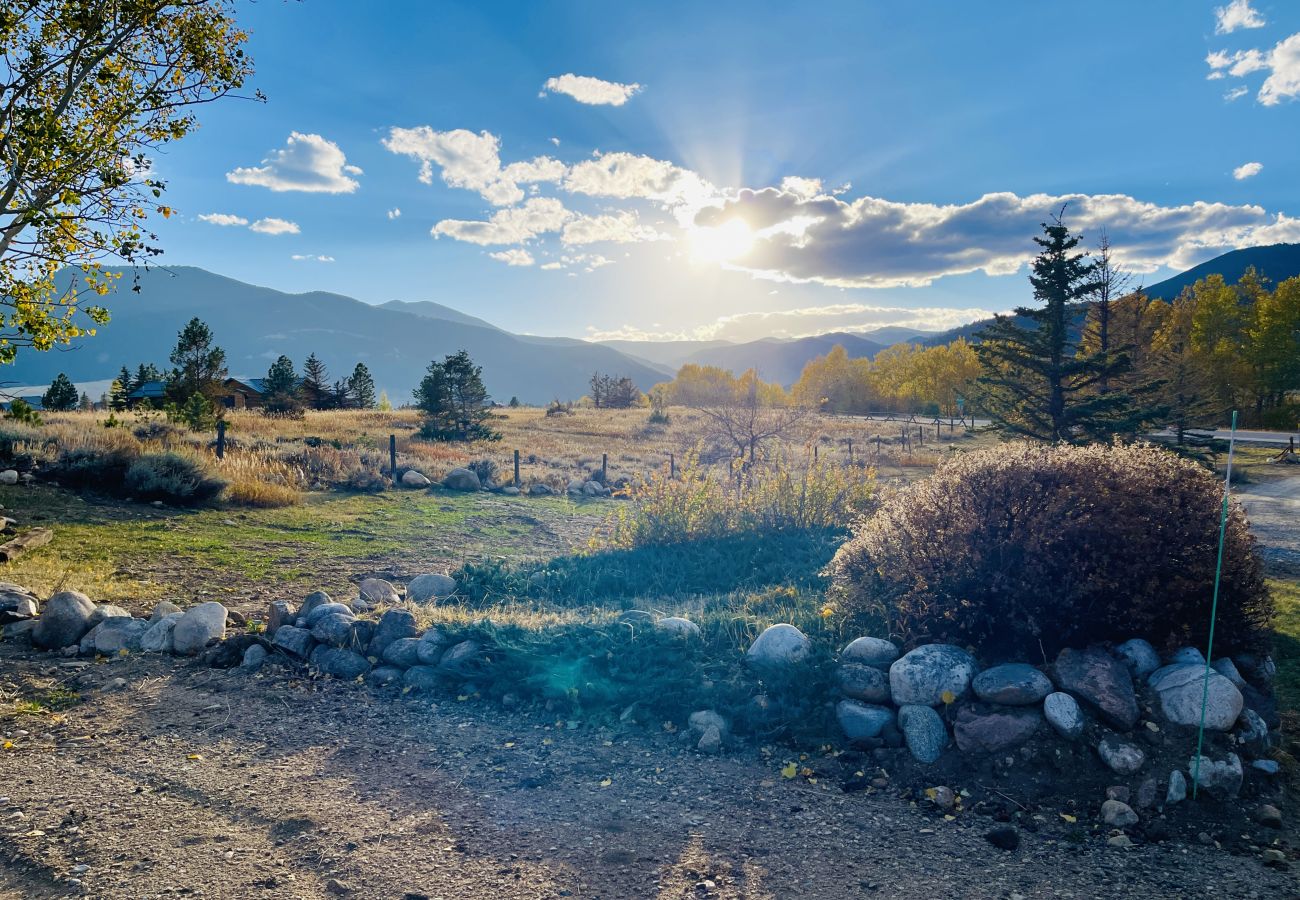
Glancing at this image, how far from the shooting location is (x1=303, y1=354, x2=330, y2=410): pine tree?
47250mm

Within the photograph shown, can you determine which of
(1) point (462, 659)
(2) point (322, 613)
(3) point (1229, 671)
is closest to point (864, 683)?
(3) point (1229, 671)

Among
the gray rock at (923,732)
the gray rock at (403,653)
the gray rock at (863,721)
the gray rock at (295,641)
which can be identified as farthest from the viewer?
the gray rock at (295,641)

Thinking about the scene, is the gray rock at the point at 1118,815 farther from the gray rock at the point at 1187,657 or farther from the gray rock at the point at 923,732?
the gray rock at the point at 1187,657

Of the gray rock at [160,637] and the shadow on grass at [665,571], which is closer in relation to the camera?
the gray rock at [160,637]

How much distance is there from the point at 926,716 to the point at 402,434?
28.7 metres

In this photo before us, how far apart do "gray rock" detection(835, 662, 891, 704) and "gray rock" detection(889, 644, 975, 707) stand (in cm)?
5

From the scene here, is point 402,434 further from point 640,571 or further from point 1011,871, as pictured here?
point 1011,871

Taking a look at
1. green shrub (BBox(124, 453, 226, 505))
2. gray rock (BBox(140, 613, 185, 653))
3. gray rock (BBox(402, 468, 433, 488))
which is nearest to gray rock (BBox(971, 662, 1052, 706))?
gray rock (BBox(140, 613, 185, 653))

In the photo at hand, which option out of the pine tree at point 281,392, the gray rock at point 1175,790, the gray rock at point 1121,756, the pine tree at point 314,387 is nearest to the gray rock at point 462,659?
the gray rock at point 1121,756

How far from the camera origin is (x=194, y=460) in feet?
42.4

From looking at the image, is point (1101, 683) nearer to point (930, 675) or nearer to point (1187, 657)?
point (1187, 657)

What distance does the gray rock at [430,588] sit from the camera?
719 centimetres

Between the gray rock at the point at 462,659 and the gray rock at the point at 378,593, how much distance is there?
1.76 metres

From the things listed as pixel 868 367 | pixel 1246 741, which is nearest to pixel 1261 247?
pixel 868 367
